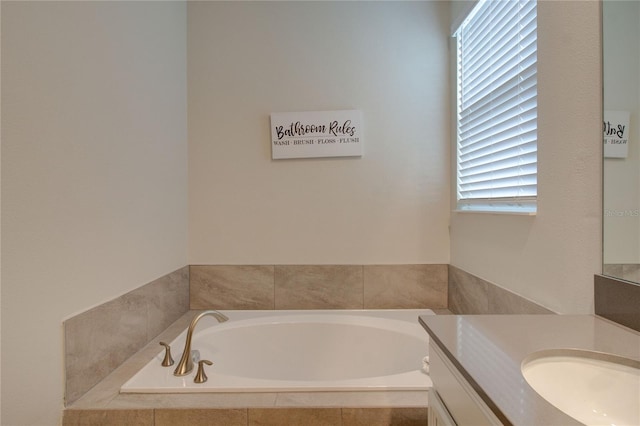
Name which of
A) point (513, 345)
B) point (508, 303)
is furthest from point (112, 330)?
point (508, 303)

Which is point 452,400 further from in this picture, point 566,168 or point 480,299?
point 480,299

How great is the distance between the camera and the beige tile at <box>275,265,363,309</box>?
2064mm

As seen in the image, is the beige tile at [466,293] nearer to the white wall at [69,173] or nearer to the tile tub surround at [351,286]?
the tile tub surround at [351,286]

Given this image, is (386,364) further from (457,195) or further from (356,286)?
(457,195)

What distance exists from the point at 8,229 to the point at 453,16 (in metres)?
2.42

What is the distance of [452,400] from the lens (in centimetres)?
72

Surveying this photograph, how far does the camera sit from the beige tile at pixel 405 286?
6.77 ft

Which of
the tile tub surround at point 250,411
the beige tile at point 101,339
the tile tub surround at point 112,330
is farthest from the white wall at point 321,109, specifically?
the tile tub surround at point 250,411

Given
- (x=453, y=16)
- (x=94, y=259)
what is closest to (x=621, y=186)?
(x=453, y=16)

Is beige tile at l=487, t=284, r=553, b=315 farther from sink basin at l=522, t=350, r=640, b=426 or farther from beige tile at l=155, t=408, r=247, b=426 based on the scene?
beige tile at l=155, t=408, r=247, b=426

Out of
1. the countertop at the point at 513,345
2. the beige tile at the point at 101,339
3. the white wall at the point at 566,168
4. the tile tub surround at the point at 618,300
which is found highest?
the white wall at the point at 566,168

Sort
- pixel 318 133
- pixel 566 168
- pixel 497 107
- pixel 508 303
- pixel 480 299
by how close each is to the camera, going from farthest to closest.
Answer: pixel 318 133 < pixel 480 299 < pixel 497 107 < pixel 508 303 < pixel 566 168

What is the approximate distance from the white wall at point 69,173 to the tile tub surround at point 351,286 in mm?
699

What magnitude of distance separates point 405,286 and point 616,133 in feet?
4.60
